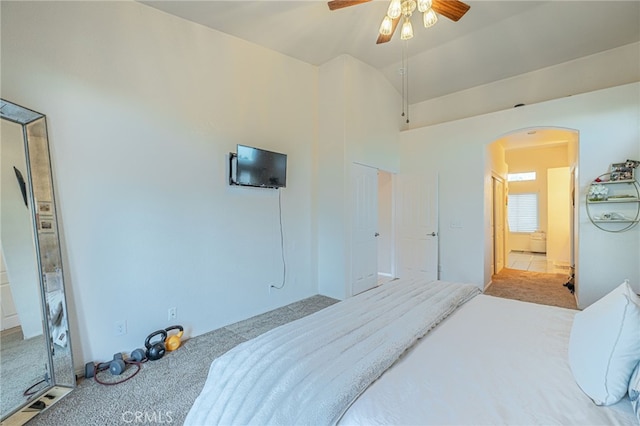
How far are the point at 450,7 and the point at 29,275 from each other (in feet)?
12.6

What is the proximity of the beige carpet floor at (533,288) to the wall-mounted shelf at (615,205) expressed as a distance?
1181 millimetres

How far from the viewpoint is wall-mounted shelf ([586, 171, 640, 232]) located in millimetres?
3199

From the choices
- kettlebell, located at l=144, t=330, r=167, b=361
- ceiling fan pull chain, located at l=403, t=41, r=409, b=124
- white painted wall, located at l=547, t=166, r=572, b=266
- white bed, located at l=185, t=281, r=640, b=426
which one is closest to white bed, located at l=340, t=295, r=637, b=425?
white bed, located at l=185, t=281, r=640, b=426

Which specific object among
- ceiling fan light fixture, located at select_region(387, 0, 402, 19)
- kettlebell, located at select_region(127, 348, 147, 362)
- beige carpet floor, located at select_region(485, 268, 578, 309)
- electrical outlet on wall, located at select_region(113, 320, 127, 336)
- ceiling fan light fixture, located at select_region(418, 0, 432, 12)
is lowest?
beige carpet floor, located at select_region(485, 268, 578, 309)

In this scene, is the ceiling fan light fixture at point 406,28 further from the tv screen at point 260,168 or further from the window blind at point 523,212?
the window blind at point 523,212

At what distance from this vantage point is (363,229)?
4.18 metres

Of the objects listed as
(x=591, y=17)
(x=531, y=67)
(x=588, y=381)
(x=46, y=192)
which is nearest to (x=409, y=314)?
(x=588, y=381)

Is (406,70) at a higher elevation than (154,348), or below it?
higher

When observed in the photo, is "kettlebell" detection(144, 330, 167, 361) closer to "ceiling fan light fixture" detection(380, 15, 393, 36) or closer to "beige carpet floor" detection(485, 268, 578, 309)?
"ceiling fan light fixture" detection(380, 15, 393, 36)

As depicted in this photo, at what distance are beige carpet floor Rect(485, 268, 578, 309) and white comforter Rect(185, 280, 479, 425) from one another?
132 inches

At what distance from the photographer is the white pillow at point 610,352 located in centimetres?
93

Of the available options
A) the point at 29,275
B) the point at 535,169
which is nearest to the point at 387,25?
the point at 29,275

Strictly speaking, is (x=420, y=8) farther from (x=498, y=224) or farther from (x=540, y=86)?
(x=498, y=224)

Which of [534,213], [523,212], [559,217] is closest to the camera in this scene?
[559,217]
